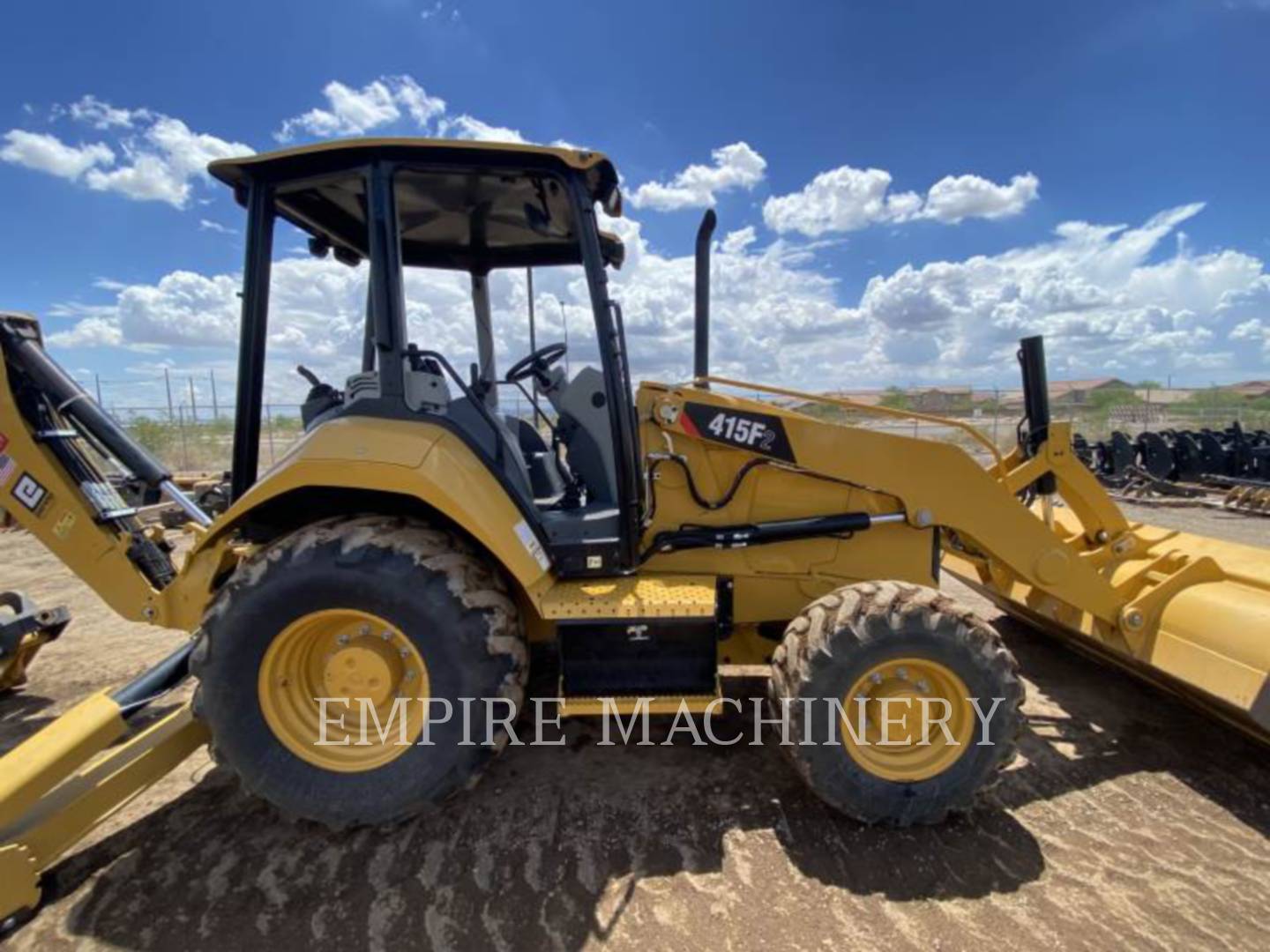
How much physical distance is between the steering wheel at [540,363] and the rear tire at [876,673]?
1898 mm

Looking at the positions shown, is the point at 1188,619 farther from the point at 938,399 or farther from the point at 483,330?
the point at 938,399

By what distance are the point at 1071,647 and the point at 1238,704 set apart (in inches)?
66.2

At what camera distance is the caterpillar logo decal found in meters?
3.43

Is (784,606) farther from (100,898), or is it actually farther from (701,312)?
(100,898)

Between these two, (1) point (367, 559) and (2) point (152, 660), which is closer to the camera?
(1) point (367, 559)

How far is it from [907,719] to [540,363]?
244 cm

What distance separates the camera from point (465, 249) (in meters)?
3.96

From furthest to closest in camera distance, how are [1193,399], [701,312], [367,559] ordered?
[1193,399] → [701,312] → [367,559]

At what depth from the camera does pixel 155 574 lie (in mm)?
3828

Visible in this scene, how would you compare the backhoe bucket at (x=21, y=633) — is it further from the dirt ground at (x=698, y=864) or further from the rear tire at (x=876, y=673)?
the rear tire at (x=876, y=673)

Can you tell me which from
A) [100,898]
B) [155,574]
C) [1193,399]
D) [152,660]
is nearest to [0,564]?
[152,660]

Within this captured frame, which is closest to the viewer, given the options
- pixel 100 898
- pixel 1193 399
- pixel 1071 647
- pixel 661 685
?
pixel 100 898

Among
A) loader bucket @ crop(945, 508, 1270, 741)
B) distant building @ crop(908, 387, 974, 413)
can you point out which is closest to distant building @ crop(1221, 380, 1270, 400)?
distant building @ crop(908, 387, 974, 413)

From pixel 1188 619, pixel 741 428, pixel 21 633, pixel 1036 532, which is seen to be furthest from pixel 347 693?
pixel 1188 619
